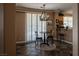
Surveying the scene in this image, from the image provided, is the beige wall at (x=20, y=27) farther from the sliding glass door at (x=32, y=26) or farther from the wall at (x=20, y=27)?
the sliding glass door at (x=32, y=26)

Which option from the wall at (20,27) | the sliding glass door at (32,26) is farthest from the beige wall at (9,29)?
the sliding glass door at (32,26)

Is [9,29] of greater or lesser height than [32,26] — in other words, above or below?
below

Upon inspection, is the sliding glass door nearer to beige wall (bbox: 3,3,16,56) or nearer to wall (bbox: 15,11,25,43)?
wall (bbox: 15,11,25,43)

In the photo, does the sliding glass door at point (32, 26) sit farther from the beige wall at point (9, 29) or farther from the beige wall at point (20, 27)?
the beige wall at point (9, 29)

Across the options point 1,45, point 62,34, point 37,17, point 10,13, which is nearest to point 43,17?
point 37,17

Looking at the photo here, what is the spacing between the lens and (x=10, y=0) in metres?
1.03

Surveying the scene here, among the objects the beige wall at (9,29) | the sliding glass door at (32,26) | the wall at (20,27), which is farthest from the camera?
the sliding glass door at (32,26)

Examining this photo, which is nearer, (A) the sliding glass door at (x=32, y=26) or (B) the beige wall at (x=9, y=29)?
(B) the beige wall at (x=9, y=29)

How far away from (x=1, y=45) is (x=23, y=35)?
6.23 meters

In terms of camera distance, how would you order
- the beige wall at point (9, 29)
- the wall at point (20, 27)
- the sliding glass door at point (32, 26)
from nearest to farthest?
1. the beige wall at point (9, 29)
2. the wall at point (20, 27)
3. the sliding glass door at point (32, 26)

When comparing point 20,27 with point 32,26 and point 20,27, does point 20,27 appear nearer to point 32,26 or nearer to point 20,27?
point 20,27

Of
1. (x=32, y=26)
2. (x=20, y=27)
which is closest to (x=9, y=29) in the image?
(x=20, y=27)

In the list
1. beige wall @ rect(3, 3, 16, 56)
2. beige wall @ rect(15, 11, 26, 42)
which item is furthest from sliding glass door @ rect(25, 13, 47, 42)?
beige wall @ rect(3, 3, 16, 56)

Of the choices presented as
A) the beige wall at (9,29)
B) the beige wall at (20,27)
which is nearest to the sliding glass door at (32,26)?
the beige wall at (20,27)
